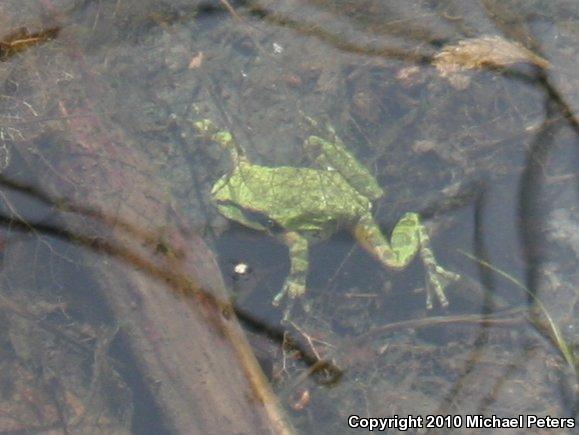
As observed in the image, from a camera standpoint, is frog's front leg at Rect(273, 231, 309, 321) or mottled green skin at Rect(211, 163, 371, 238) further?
mottled green skin at Rect(211, 163, 371, 238)

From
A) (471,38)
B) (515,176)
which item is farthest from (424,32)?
(515,176)

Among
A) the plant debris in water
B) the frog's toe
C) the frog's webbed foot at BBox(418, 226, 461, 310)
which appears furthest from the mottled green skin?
the plant debris in water

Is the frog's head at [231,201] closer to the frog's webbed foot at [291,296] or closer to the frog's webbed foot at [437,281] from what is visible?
the frog's webbed foot at [291,296]

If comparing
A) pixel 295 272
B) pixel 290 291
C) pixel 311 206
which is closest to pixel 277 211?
pixel 311 206

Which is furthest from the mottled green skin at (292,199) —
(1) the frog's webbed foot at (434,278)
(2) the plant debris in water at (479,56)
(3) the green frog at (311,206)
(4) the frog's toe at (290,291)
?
(2) the plant debris in water at (479,56)

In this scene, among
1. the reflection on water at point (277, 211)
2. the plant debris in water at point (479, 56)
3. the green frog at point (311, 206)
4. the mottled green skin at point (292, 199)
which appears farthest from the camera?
the plant debris in water at point (479, 56)

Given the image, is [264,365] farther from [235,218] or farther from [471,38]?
[471,38]

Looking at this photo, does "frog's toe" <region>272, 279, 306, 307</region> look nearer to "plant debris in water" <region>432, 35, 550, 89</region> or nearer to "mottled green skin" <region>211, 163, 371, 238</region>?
"mottled green skin" <region>211, 163, 371, 238</region>
